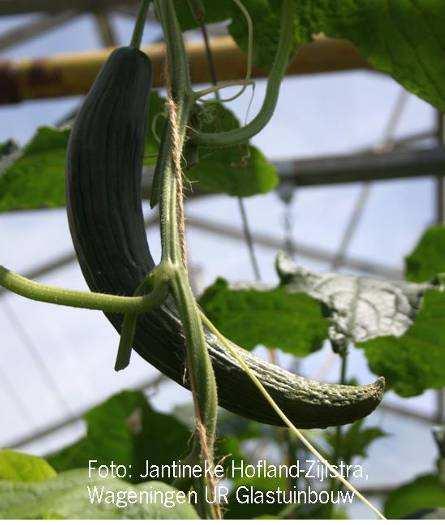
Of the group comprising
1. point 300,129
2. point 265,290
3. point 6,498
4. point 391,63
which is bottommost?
point 300,129

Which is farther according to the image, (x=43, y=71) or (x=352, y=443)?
(x=43, y=71)

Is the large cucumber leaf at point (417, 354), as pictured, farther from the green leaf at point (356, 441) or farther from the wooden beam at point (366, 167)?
the wooden beam at point (366, 167)

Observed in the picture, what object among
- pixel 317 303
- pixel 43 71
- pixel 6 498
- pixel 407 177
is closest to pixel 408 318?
pixel 317 303

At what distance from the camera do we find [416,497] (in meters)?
1.39

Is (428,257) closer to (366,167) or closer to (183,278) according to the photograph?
(183,278)

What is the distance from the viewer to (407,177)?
93.1 inches

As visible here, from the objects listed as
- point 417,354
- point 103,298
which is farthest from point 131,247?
point 417,354

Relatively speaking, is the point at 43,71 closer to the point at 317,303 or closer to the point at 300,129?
the point at 317,303

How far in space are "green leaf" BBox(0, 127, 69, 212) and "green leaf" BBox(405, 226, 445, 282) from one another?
0.51 metres

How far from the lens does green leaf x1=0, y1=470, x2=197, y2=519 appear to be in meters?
0.45

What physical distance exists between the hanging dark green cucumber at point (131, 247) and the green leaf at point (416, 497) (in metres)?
0.79

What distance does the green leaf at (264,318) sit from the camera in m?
1.14

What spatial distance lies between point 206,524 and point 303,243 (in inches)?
192

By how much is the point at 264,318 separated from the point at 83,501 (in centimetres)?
74
